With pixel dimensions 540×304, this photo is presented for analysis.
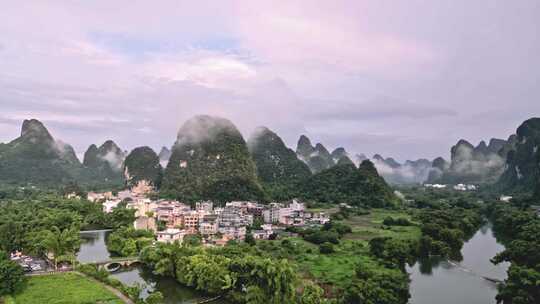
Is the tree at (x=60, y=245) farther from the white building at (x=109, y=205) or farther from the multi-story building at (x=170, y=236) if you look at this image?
the white building at (x=109, y=205)

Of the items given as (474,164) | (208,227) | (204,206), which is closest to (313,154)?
(474,164)

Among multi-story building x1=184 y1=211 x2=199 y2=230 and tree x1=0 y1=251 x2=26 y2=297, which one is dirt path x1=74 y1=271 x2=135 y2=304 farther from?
multi-story building x1=184 y1=211 x2=199 y2=230

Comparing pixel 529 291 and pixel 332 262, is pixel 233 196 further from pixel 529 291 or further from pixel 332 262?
pixel 529 291

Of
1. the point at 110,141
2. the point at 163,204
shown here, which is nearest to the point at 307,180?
the point at 163,204

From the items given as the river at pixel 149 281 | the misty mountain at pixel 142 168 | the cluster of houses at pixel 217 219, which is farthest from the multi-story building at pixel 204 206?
the misty mountain at pixel 142 168

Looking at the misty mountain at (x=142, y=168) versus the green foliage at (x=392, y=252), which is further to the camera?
the misty mountain at (x=142, y=168)

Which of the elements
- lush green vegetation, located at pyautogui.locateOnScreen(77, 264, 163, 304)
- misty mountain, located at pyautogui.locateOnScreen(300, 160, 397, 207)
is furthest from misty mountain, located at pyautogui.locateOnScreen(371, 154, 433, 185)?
lush green vegetation, located at pyautogui.locateOnScreen(77, 264, 163, 304)
